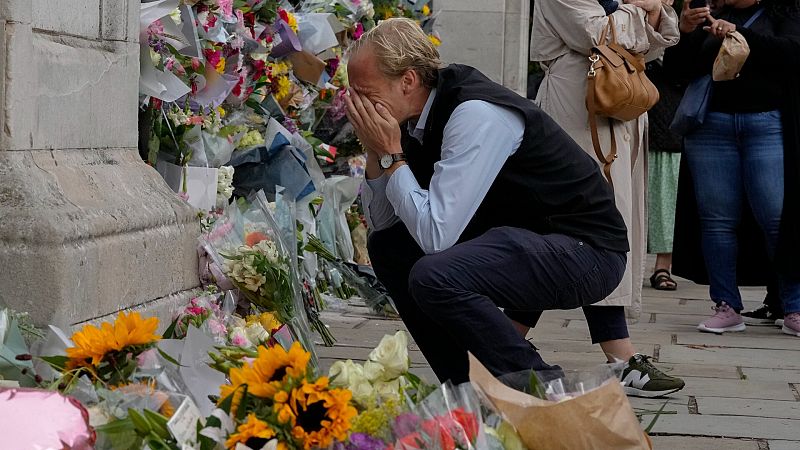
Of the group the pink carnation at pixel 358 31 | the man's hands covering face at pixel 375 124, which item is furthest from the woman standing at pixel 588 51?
the pink carnation at pixel 358 31

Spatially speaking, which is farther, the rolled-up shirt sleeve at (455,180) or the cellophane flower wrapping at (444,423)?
the rolled-up shirt sleeve at (455,180)

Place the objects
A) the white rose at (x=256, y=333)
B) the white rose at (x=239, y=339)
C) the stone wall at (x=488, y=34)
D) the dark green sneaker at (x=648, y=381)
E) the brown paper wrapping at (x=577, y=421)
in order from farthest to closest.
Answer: the stone wall at (x=488, y=34)
the dark green sneaker at (x=648, y=381)
the white rose at (x=256, y=333)
the white rose at (x=239, y=339)
the brown paper wrapping at (x=577, y=421)

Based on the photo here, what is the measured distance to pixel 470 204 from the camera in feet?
10.8

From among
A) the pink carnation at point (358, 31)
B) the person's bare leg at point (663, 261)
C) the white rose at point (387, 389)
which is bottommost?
the person's bare leg at point (663, 261)

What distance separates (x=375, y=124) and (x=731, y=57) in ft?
8.92

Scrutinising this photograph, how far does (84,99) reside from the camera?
11.5 ft

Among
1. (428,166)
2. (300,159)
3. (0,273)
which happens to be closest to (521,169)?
(428,166)

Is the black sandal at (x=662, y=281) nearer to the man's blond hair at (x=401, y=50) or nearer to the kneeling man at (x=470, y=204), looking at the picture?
the kneeling man at (x=470, y=204)

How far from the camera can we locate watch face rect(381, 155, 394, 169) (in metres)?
3.41

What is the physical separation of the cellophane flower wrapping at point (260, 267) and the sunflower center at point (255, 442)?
6.27ft

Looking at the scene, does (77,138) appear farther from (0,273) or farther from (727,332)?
(727,332)

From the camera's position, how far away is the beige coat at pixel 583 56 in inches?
202

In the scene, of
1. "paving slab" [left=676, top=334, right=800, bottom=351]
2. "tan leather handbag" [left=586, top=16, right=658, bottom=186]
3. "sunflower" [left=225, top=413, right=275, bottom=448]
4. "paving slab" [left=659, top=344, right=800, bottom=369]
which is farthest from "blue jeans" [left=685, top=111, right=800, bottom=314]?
"sunflower" [left=225, top=413, right=275, bottom=448]

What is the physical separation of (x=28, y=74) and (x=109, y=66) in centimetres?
40
